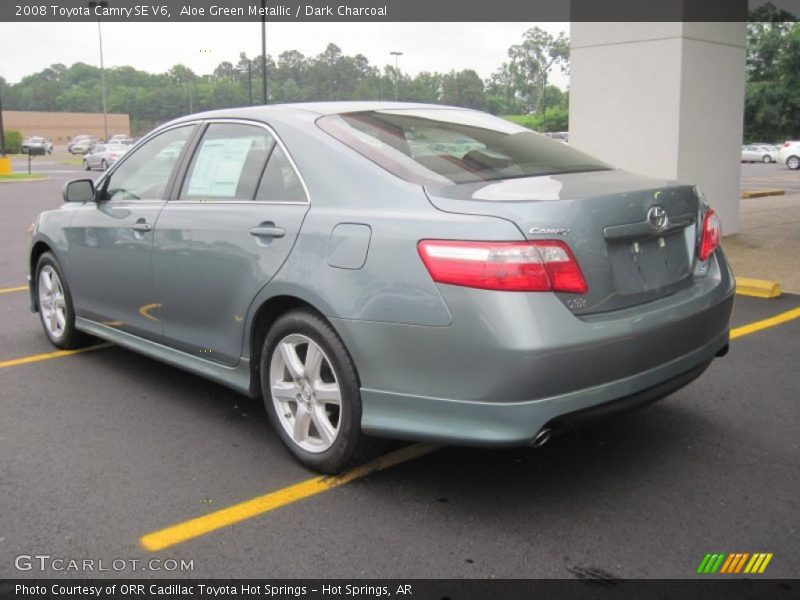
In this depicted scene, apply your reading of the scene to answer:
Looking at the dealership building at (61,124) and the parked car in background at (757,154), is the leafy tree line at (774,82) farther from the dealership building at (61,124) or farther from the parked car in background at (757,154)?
the dealership building at (61,124)


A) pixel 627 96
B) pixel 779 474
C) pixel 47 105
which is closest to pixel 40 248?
pixel 779 474

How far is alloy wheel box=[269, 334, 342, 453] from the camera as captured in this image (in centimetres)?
345

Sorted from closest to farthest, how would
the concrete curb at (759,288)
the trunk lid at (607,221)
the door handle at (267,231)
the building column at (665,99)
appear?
the trunk lid at (607,221), the door handle at (267,231), the concrete curb at (759,288), the building column at (665,99)

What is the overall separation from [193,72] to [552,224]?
307ft

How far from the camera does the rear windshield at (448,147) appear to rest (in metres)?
3.45

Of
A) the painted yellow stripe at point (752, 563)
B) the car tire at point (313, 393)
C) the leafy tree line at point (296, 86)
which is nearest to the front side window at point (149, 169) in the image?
the car tire at point (313, 393)

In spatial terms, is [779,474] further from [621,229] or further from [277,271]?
[277,271]

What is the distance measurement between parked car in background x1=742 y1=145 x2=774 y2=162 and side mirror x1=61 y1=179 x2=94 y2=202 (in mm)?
46564

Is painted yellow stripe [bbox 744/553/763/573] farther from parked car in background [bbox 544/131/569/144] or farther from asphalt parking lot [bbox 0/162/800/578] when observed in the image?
parked car in background [bbox 544/131/569/144]

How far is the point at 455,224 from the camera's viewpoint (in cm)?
299

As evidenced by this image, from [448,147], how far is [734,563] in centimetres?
210

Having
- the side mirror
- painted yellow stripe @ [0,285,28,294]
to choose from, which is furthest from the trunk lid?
painted yellow stripe @ [0,285,28,294]

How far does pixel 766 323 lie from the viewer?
608cm

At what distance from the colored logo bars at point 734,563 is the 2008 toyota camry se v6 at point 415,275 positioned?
63cm
